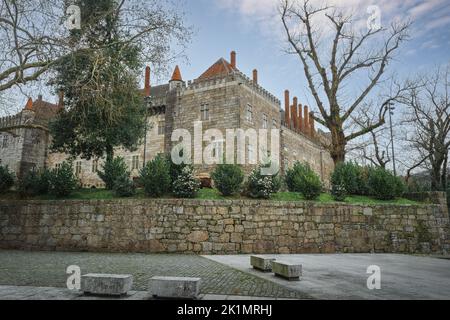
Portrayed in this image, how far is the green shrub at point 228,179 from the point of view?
13484 millimetres

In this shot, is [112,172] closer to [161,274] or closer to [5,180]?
[5,180]

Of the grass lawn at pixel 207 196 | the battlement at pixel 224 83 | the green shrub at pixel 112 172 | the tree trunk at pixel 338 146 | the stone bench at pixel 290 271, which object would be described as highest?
the battlement at pixel 224 83

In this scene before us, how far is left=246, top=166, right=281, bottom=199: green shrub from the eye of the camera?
13.5 metres

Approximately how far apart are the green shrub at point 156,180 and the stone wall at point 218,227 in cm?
96

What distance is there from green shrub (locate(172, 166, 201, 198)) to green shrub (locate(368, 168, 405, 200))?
9.02 m

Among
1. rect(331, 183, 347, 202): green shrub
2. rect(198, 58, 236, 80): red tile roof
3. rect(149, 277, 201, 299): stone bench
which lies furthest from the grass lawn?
rect(198, 58, 236, 80): red tile roof

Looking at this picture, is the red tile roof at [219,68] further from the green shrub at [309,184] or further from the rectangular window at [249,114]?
the green shrub at [309,184]

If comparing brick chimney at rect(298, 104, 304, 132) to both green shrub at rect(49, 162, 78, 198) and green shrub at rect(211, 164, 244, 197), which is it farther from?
green shrub at rect(49, 162, 78, 198)

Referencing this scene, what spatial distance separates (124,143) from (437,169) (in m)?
22.1

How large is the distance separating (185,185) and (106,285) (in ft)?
27.4

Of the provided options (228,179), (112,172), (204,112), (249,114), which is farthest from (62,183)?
(249,114)

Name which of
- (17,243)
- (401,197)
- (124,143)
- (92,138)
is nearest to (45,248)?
(17,243)

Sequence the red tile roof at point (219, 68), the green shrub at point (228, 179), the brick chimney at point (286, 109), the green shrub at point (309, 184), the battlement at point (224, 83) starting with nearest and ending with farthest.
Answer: the green shrub at point (228, 179) → the green shrub at point (309, 184) → the battlement at point (224, 83) → the red tile roof at point (219, 68) → the brick chimney at point (286, 109)

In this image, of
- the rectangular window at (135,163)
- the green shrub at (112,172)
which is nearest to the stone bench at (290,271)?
the green shrub at (112,172)
